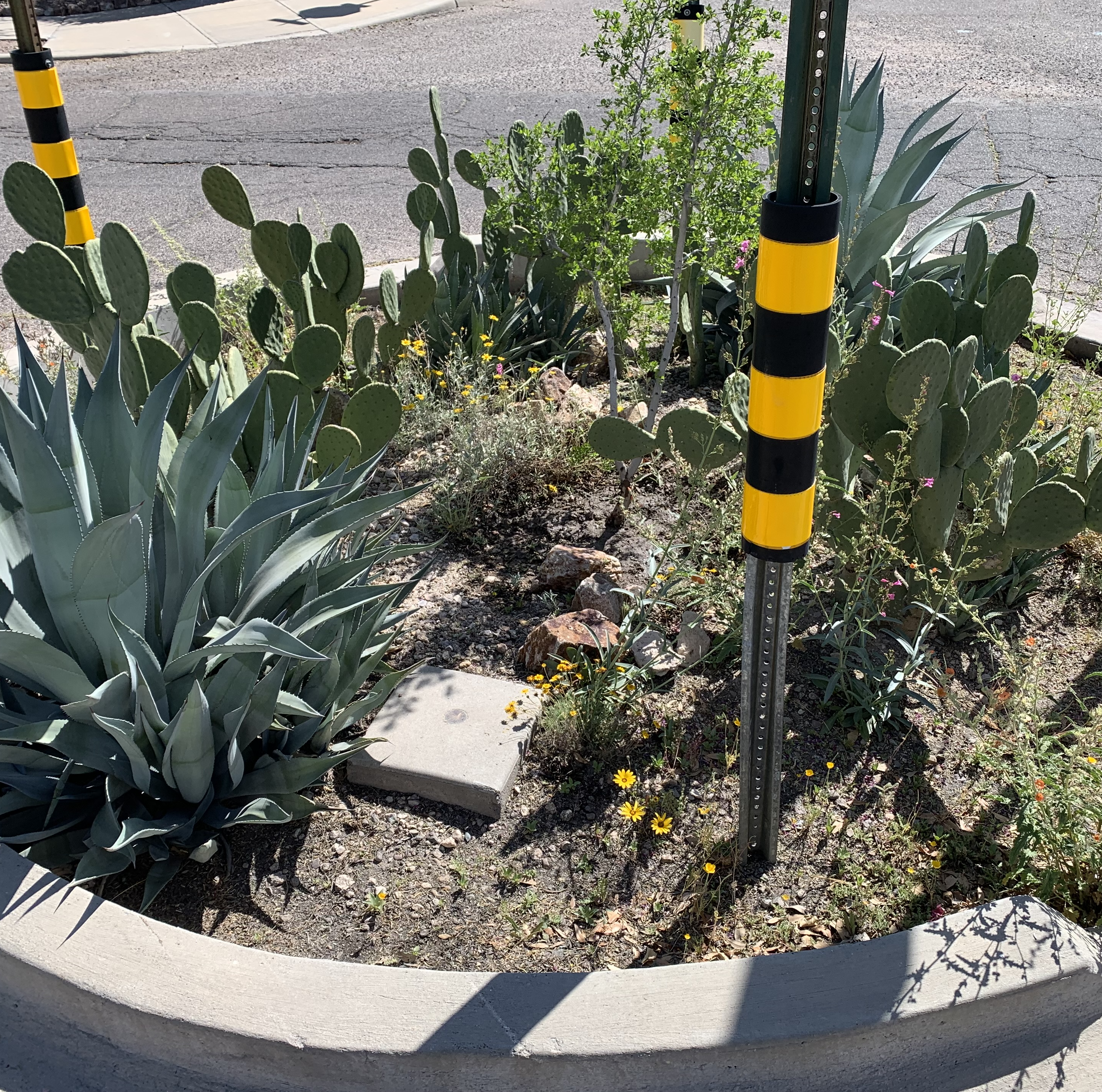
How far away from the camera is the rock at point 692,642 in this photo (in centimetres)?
304

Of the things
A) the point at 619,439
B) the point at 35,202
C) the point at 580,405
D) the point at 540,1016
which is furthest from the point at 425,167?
the point at 540,1016

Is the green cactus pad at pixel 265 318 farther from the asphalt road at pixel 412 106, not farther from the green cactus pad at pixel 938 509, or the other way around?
the green cactus pad at pixel 938 509

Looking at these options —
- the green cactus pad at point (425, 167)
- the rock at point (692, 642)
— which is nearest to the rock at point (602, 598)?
the rock at point (692, 642)

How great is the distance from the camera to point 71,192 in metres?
4.46

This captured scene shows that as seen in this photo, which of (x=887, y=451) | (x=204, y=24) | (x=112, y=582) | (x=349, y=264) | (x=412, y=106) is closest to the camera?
(x=112, y=582)

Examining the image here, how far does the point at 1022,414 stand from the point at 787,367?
1512 mm

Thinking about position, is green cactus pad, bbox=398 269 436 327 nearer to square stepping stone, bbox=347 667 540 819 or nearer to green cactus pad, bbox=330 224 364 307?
green cactus pad, bbox=330 224 364 307

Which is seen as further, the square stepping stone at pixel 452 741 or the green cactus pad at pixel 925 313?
the green cactus pad at pixel 925 313

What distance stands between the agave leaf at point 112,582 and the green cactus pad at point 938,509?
1937 millimetres

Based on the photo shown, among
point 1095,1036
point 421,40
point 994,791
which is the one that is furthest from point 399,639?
point 421,40

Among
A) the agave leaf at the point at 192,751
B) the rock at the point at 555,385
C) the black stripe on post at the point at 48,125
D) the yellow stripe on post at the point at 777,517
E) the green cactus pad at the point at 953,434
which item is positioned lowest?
the rock at the point at 555,385

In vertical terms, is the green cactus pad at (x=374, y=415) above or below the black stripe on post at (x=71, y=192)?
below

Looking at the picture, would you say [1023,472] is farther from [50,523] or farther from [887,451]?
[50,523]

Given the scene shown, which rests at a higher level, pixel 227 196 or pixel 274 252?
pixel 227 196
